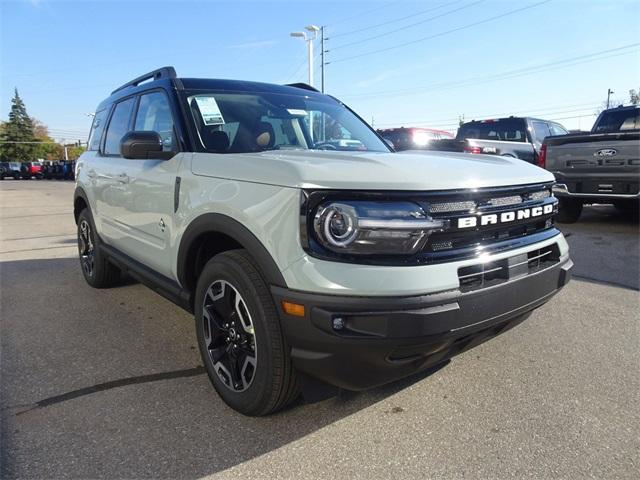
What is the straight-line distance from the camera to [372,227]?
1963 millimetres

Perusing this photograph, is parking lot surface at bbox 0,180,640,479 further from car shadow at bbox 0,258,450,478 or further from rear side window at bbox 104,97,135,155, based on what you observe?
rear side window at bbox 104,97,135,155

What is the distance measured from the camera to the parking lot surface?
214cm

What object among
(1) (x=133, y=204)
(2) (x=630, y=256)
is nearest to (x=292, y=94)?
(1) (x=133, y=204)

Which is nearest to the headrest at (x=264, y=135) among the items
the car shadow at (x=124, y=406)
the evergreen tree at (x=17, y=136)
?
the car shadow at (x=124, y=406)

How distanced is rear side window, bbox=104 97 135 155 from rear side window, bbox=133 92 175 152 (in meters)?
0.28

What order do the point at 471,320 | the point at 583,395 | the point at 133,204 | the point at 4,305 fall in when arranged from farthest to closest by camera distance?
1. the point at 4,305
2. the point at 133,204
3. the point at 583,395
4. the point at 471,320

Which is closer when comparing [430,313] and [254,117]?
[430,313]

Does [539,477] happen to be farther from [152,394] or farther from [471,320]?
[152,394]

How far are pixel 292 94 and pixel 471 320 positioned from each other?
7.71ft

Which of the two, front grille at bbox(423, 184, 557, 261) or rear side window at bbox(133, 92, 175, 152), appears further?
rear side window at bbox(133, 92, 175, 152)

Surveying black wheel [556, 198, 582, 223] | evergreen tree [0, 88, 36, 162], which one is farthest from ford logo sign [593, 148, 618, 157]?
evergreen tree [0, 88, 36, 162]

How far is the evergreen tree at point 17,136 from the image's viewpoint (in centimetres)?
8825

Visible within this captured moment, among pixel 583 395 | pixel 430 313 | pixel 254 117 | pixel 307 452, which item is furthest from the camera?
pixel 254 117

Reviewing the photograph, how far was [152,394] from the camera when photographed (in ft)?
9.10
